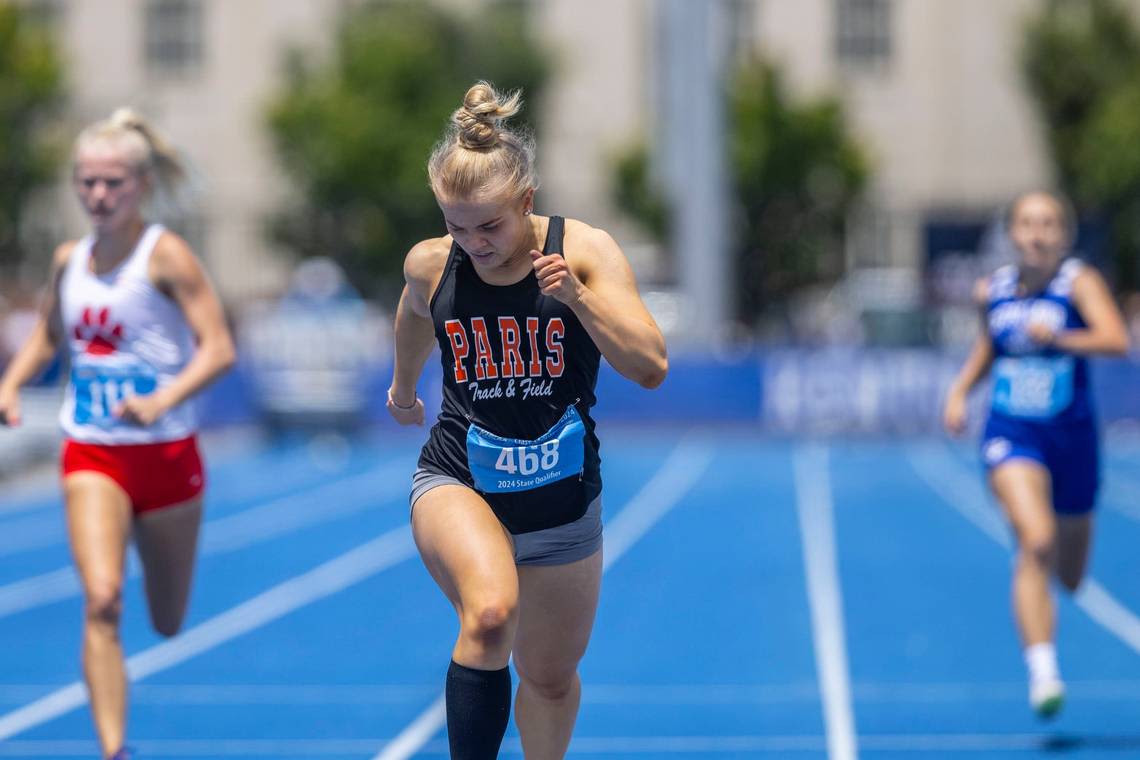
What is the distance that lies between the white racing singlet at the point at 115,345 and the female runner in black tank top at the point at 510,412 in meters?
1.40

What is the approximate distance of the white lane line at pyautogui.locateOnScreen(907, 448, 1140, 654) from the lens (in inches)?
360

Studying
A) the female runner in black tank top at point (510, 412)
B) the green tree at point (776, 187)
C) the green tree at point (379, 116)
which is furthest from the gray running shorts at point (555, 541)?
the green tree at point (776, 187)

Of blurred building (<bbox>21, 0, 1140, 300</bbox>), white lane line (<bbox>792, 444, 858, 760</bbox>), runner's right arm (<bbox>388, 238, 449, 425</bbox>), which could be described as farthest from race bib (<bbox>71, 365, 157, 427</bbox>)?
blurred building (<bbox>21, 0, 1140, 300</bbox>)

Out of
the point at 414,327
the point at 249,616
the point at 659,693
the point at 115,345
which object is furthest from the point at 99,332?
the point at 249,616

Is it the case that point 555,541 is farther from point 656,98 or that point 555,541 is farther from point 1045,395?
point 656,98

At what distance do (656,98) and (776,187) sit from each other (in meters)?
4.89

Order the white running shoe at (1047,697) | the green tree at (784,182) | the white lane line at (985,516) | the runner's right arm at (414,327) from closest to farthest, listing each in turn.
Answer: the runner's right arm at (414,327), the white running shoe at (1047,697), the white lane line at (985,516), the green tree at (784,182)

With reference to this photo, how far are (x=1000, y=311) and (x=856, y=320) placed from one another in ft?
81.6

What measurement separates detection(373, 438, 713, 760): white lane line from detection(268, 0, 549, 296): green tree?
18441 mm

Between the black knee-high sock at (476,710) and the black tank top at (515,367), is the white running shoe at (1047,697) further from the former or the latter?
the black knee-high sock at (476,710)

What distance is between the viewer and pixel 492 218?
4.11m

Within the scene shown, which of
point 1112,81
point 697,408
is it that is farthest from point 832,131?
point 697,408

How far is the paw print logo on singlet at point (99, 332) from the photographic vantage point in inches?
225

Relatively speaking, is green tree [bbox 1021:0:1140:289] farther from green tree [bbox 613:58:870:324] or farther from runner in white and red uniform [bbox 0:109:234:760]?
runner in white and red uniform [bbox 0:109:234:760]
